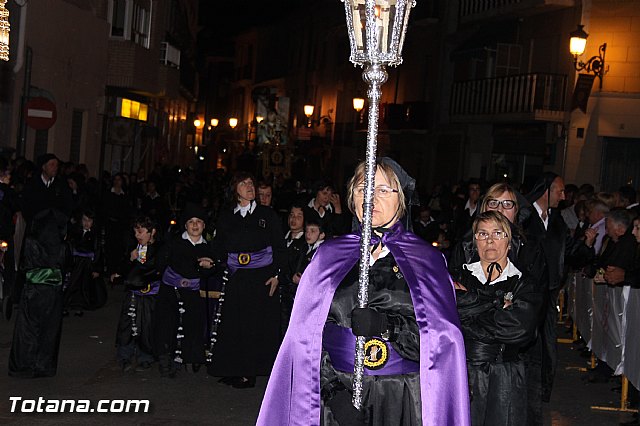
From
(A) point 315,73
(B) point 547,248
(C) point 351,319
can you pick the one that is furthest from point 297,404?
(A) point 315,73

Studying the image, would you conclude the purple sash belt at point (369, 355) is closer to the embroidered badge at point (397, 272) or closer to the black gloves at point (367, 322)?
the black gloves at point (367, 322)

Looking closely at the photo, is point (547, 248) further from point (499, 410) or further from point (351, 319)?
point (351, 319)

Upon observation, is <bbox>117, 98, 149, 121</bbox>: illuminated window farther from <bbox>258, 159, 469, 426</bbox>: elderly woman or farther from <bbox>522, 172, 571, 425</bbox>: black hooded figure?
<bbox>258, 159, 469, 426</bbox>: elderly woman

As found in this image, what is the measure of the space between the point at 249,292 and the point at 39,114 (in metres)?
9.37

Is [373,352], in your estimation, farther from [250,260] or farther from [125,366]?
[125,366]

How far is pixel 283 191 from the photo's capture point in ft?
71.7

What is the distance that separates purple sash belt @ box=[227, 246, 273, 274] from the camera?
11.1m

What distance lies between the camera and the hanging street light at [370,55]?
5348 millimetres

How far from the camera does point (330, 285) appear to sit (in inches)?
220

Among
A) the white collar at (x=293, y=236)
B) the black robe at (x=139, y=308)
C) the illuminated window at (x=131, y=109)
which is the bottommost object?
the black robe at (x=139, y=308)

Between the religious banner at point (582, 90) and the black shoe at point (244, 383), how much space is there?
17.1 m

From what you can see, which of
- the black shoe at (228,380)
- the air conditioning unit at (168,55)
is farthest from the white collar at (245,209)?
the air conditioning unit at (168,55)

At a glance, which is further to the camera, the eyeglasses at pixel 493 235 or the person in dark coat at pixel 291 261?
the person in dark coat at pixel 291 261

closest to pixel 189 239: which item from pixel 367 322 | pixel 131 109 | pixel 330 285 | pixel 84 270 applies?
pixel 84 270
